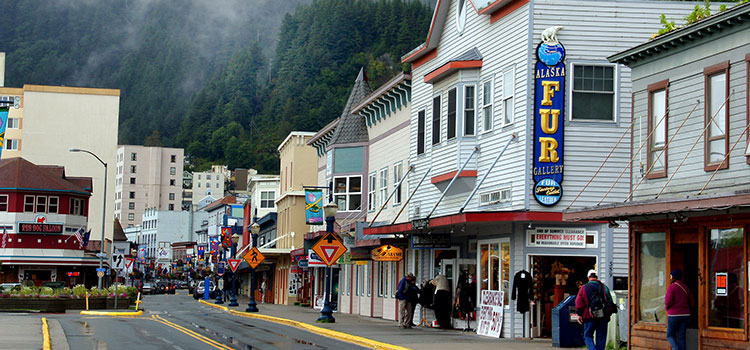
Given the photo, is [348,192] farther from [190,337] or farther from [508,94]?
[190,337]

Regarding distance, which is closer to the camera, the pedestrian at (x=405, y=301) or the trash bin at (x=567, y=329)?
the trash bin at (x=567, y=329)

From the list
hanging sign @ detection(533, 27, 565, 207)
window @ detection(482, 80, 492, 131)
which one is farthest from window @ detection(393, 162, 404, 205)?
hanging sign @ detection(533, 27, 565, 207)

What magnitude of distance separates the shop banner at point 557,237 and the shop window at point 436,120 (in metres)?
6.32

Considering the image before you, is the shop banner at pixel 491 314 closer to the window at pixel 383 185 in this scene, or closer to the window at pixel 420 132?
the window at pixel 420 132

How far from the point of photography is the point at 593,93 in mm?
25047

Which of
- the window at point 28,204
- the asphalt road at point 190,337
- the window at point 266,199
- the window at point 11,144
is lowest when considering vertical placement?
the asphalt road at point 190,337

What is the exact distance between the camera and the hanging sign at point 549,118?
2473 cm

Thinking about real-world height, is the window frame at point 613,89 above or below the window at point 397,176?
above

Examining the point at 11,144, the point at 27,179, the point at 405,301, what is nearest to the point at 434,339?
the point at 405,301

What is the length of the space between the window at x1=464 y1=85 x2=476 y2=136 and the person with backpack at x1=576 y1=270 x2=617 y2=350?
10067mm

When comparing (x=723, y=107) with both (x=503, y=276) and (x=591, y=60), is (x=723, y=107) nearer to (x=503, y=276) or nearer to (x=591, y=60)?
(x=591, y=60)

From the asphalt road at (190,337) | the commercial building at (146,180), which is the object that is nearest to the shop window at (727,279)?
the asphalt road at (190,337)

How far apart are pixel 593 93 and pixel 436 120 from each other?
22.1 ft

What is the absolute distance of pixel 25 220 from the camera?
7875cm
